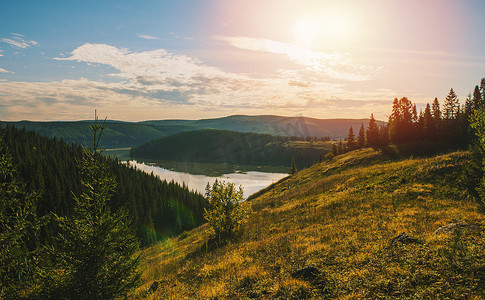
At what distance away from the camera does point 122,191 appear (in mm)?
69375

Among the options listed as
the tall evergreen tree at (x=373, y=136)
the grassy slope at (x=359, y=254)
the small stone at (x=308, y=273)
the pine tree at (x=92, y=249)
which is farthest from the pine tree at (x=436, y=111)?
the pine tree at (x=92, y=249)

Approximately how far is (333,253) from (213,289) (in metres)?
7.07

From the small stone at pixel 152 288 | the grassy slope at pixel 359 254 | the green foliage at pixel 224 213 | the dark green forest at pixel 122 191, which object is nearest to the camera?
the grassy slope at pixel 359 254

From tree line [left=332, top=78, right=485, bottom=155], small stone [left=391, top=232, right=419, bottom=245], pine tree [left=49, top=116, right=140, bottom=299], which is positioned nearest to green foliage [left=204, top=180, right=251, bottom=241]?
pine tree [left=49, top=116, right=140, bottom=299]

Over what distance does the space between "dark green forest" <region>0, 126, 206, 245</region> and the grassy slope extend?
47.3 meters

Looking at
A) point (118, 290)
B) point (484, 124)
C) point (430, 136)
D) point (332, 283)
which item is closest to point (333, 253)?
point (332, 283)

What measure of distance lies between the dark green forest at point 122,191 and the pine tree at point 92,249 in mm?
48633

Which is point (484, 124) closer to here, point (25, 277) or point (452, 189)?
point (452, 189)

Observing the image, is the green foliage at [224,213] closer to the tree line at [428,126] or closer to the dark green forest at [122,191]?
the dark green forest at [122,191]

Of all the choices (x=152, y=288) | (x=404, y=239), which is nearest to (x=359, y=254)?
(x=404, y=239)

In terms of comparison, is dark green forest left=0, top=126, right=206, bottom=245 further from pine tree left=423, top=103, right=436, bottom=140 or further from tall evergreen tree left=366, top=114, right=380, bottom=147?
pine tree left=423, top=103, right=436, bottom=140

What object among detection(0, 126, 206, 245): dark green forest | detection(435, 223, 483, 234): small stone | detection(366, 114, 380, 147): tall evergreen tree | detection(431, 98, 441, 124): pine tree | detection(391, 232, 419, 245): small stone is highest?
detection(431, 98, 441, 124): pine tree

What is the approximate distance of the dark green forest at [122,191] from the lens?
5281cm

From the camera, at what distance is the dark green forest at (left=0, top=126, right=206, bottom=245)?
2079 inches
